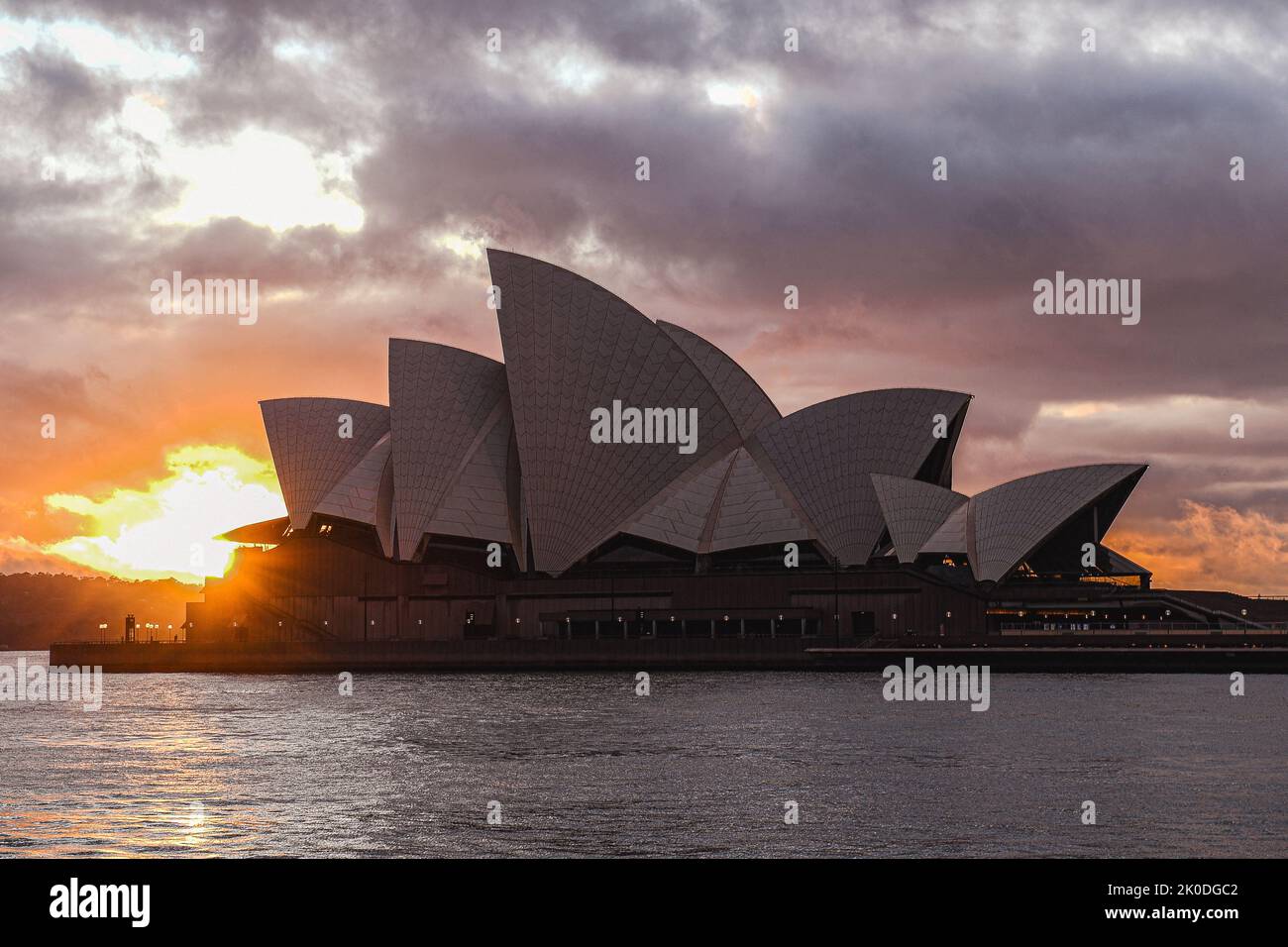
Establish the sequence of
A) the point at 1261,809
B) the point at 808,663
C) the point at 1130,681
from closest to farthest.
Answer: the point at 1261,809 < the point at 1130,681 < the point at 808,663

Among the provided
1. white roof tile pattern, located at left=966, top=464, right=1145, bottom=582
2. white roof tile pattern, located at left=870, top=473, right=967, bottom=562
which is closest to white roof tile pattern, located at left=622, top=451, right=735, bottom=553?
white roof tile pattern, located at left=870, top=473, right=967, bottom=562

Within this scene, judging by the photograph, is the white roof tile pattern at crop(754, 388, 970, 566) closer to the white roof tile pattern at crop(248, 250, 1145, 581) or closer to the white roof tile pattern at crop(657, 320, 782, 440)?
the white roof tile pattern at crop(248, 250, 1145, 581)

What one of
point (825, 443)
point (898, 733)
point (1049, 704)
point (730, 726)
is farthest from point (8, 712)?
point (825, 443)

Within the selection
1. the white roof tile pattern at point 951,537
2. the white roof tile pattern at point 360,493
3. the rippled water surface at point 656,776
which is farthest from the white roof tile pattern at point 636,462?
the rippled water surface at point 656,776

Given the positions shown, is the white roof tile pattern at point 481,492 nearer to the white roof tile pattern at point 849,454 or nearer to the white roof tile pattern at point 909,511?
the white roof tile pattern at point 849,454
